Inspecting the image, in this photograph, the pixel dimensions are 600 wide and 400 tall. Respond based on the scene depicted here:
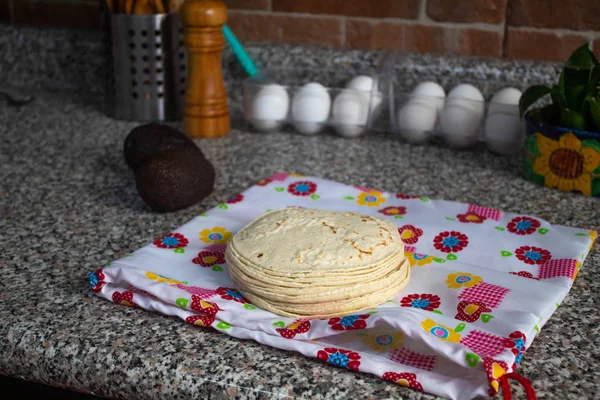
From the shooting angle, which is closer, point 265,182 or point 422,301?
point 422,301

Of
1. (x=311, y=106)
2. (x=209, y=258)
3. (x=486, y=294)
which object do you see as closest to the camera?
(x=486, y=294)

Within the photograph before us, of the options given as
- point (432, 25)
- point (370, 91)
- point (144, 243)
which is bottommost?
point (144, 243)

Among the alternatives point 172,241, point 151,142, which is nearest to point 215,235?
point 172,241

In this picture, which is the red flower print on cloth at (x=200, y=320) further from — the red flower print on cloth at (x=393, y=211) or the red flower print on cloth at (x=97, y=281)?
the red flower print on cloth at (x=393, y=211)

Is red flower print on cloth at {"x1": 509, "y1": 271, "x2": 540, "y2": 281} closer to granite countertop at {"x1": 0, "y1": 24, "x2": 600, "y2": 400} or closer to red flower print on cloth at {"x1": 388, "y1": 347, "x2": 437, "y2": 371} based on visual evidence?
granite countertop at {"x1": 0, "y1": 24, "x2": 600, "y2": 400}

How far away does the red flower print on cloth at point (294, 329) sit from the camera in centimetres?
69

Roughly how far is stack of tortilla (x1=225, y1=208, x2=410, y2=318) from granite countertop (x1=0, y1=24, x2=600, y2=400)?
2.3 inches

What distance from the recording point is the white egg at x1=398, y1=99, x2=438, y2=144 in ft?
4.23

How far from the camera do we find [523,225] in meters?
0.93

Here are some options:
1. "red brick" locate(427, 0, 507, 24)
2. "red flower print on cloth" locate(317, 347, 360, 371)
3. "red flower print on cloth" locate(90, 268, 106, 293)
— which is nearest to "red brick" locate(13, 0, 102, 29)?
"red brick" locate(427, 0, 507, 24)

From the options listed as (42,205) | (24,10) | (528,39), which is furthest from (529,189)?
(24,10)

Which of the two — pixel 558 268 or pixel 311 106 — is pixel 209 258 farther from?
pixel 311 106

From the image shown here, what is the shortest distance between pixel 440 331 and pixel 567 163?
0.53m

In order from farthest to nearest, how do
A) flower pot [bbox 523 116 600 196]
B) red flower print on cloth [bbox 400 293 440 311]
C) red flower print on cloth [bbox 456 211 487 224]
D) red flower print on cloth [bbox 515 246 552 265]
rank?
flower pot [bbox 523 116 600 196], red flower print on cloth [bbox 456 211 487 224], red flower print on cloth [bbox 515 246 552 265], red flower print on cloth [bbox 400 293 440 311]
